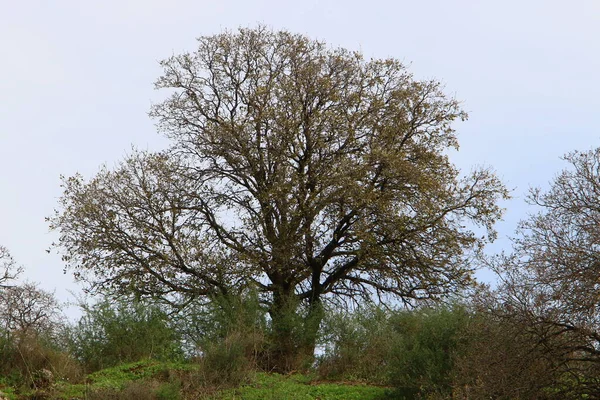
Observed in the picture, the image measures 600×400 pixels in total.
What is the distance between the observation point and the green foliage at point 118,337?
711 inches

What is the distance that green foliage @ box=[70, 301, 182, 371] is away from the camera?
1806 centimetres

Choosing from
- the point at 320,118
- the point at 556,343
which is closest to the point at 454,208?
the point at 320,118

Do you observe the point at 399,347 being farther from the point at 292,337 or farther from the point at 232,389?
the point at 292,337

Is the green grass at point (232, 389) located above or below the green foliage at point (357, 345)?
below

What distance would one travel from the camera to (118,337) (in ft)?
60.4

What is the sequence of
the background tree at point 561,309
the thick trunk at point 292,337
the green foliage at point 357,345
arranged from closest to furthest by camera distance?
the background tree at point 561,309
the green foliage at point 357,345
the thick trunk at point 292,337

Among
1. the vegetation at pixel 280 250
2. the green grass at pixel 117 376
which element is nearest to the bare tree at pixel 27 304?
the vegetation at pixel 280 250

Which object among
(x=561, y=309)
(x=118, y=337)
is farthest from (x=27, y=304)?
(x=561, y=309)

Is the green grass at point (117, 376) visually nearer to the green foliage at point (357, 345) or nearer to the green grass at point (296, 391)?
the green grass at point (296, 391)

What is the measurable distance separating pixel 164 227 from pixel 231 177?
2780mm

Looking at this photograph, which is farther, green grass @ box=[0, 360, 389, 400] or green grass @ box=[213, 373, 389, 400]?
green grass @ box=[213, 373, 389, 400]

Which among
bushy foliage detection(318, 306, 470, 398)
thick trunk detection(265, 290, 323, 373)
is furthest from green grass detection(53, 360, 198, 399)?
bushy foliage detection(318, 306, 470, 398)

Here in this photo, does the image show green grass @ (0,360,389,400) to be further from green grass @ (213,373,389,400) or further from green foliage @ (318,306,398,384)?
green foliage @ (318,306,398,384)

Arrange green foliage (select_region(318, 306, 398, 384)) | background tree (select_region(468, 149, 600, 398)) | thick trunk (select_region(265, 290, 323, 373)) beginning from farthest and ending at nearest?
thick trunk (select_region(265, 290, 323, 373)) < green foliage (select_region(318, 306, 398, 384)) < background tree (select_region(468, 149, 600, 398))
